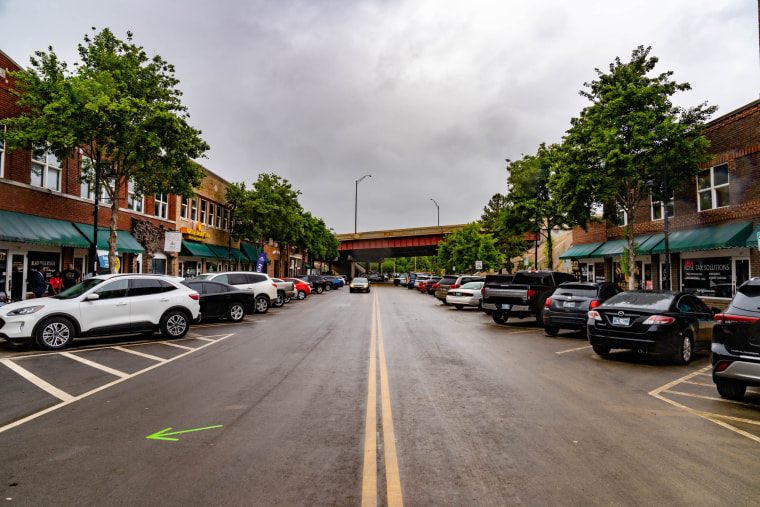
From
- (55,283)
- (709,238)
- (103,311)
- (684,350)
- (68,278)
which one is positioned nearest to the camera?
(684,350)

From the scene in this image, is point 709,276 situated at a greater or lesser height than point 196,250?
lesser

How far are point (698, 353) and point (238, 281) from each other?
54.9ft

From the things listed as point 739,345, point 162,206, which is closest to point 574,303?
point 739,345

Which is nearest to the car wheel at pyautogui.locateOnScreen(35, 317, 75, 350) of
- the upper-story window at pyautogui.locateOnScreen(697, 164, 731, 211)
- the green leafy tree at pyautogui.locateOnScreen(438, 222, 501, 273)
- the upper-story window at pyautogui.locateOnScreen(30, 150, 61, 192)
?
the upper-story window at pyautogui.locateOnScreen(30, 150, 61, 192)

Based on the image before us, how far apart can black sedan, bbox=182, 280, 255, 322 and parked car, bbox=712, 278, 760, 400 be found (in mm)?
14436

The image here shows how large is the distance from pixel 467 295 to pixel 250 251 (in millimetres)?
27408

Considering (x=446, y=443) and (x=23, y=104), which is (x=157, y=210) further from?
(x=446, y=443)

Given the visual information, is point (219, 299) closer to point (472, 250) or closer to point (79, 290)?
point (79, 290)

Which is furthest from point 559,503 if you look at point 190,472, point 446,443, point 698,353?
point 698,353

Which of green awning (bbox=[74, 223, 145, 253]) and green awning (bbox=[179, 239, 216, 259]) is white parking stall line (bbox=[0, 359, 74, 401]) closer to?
green awning (bbox=[74, 223, 145, 253])

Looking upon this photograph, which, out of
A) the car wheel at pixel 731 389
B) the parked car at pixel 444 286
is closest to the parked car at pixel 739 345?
the car wheel at pixel 731 389

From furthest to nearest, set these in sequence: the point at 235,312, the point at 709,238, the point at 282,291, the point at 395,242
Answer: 1. the point at 395,242
2. the point at 282,291
3. the point at 709,238
4. the point at 235,312

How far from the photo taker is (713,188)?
21391 mm

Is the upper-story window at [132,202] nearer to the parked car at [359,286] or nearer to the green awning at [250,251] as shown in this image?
the green awning at [250,251]
